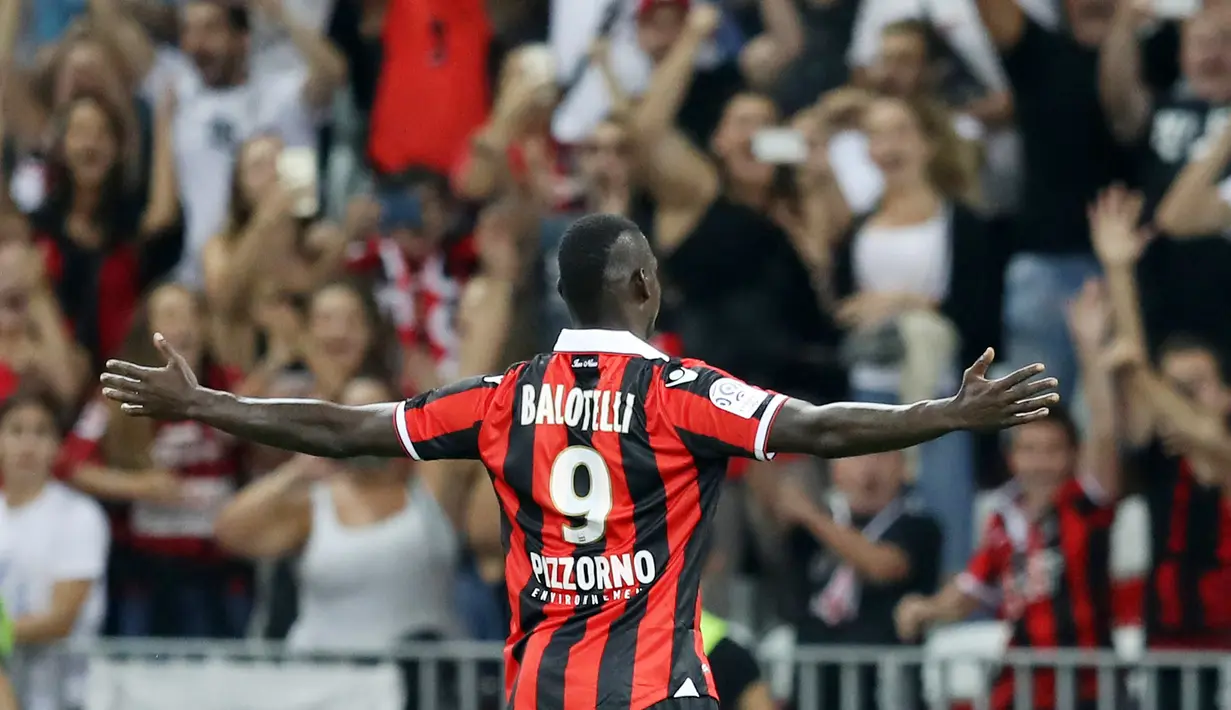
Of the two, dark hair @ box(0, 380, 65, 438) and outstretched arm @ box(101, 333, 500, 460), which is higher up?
dark hair @ box(0, 380, 65, 438)

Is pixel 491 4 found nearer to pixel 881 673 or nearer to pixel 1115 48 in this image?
pixel 1115 48

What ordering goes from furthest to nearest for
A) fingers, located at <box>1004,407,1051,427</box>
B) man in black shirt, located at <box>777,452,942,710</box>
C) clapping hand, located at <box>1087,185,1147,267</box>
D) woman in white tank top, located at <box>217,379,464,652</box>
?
clapping hand, located at <box>1087,185,1147,267</box>
woman in white tank top, located at <box>217,379,464,652</box>
man in black shirt, located at <box>777,452,942,710</box>
fingers, located at <box>1004,407,1051,427</box>

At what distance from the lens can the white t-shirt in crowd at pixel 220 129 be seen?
41.9 feet

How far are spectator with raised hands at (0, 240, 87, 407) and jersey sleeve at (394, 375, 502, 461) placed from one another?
5606 millimetres

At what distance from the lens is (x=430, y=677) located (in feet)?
31.9

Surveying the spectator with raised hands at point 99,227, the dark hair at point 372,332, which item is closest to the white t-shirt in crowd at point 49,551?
the dark hair at point 372,332

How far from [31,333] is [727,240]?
385cm

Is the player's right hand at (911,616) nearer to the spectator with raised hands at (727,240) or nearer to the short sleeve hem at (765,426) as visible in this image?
the spectator with raised hands at (727,240)

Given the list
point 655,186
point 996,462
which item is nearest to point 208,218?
point 655,186

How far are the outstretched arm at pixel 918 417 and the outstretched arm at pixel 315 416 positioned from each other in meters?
1.01

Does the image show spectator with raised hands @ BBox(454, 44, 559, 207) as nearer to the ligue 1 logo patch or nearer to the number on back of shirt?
the number on back of shirt

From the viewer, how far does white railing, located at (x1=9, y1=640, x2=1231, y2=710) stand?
9195 mm

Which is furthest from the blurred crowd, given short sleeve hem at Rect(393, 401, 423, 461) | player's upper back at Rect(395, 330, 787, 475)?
player's upper back at Rect(395, 330, 787, 475)

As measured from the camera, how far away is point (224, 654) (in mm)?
10016
